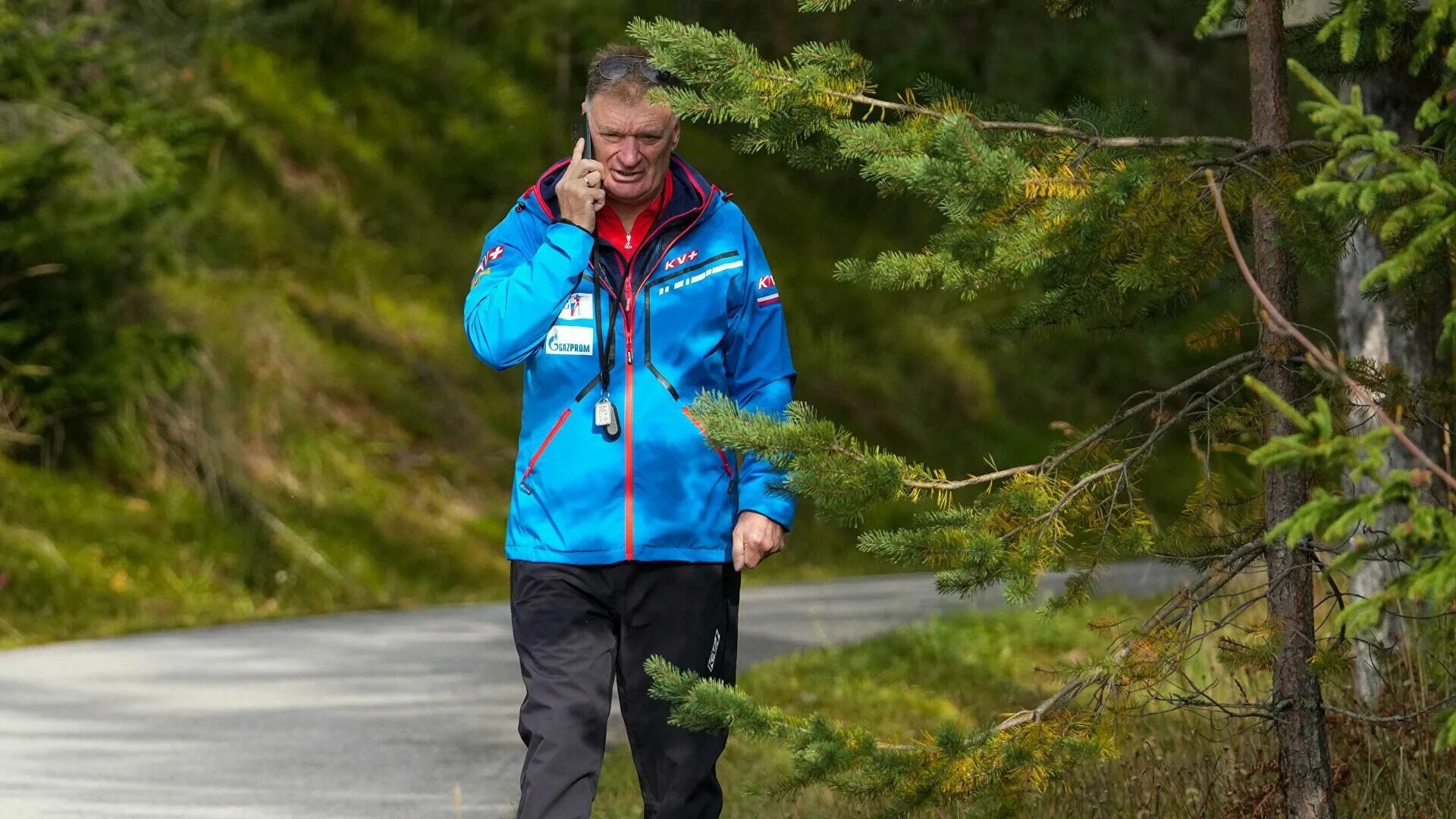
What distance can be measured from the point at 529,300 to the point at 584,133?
52 cm

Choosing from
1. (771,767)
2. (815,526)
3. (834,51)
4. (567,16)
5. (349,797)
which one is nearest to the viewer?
(834,51)

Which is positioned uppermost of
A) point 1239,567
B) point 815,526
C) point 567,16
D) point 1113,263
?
point 567,16

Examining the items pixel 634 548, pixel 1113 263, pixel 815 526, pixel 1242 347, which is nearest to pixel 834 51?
pixel 1113 263

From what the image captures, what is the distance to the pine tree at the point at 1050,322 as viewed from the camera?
4539 mm

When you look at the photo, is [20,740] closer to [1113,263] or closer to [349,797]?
[349,797]

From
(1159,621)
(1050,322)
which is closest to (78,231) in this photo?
(1050,322)

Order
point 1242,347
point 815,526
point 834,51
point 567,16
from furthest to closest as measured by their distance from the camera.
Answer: point 1242,347
point 567,16
point 815,526
point 834,51

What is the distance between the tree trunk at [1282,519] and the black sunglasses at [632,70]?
1.35 metres

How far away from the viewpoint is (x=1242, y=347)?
2469 cm

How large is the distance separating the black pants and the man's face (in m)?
0.89

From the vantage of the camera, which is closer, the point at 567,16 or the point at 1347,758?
the point at 1347,758

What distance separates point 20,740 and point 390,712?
1600mm

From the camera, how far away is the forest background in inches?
496

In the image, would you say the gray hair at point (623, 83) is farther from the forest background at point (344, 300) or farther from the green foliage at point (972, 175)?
the forest background at point (344, 300)
